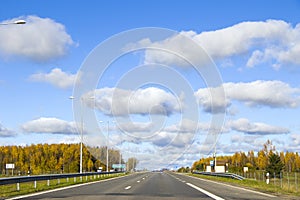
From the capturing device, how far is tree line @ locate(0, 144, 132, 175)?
13088 centimetres

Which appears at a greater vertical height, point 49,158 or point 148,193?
point 148,193

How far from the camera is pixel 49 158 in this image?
13838 cm

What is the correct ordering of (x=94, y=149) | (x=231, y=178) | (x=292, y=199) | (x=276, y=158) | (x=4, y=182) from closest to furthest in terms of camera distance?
(x=292, y=199) < (x=4, y=182) < (x=231, y=178) < (x=276, y=158) < (x=94, y=149)

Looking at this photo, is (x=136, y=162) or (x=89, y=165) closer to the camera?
(x=89, y=165)

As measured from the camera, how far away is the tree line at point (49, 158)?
13088 centimetres

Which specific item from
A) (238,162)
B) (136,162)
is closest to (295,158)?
(238,162)

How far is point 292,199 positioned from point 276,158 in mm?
74607

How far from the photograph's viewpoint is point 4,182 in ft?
68.8

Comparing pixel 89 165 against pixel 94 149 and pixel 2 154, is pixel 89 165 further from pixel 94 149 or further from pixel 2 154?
pixel 2 154

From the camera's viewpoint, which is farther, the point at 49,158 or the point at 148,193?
the point at 49,158

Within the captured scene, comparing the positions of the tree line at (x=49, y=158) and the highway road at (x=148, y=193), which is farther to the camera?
the tree line at (x=49, y=158)

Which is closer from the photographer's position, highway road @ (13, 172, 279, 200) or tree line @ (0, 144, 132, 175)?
highway road @ (13, 172, 279, 200)

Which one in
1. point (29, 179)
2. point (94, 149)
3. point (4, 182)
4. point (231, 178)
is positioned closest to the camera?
point (4, 182)

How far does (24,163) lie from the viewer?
13700 centimetres
